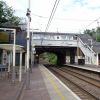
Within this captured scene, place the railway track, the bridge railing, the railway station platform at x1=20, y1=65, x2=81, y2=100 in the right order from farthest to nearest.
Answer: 1. the bridge railing
2. the railway track
3. the railway station platform at x1=20, y1=65, x2=81, y2=100

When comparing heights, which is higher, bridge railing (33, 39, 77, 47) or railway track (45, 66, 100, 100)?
bridge railing (33, 39, 77, 47)

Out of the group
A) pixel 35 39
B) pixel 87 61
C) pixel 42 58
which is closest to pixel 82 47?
pixel 87 61

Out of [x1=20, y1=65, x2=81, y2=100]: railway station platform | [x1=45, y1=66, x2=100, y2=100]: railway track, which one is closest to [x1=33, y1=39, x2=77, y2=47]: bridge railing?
[x1=45, y1=66, x2=100, y2=100]: railway track

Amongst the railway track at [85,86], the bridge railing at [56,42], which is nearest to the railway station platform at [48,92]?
the railway track at [85,86]

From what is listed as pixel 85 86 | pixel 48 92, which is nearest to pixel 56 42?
pixel 85 86

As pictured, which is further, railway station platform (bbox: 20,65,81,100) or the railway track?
the railway track

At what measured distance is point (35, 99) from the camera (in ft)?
48.3

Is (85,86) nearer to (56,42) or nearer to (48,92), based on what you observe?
(48,92)

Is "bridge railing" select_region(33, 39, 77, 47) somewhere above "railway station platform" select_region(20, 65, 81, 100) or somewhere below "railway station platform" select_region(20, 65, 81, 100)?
above

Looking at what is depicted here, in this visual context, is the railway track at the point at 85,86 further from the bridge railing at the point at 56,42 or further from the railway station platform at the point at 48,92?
the bridge railing at the point at 56,42

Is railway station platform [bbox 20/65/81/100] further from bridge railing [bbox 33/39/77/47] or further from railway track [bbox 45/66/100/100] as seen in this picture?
bridge railing [bbox 33/39/77/47]

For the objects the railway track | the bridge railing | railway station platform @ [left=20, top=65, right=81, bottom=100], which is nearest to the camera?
railway station platform @ [left=20, top=65, right=81, bottom=100]

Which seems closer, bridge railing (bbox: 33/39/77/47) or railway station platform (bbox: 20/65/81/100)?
railway station platform (bbox: 20/65/81/100)

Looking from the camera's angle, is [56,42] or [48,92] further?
[56,42]
